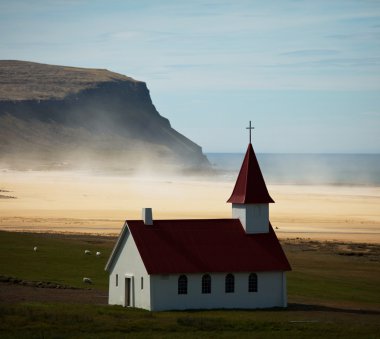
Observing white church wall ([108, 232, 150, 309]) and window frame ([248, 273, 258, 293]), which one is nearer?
white church wall ([108, 232, 150, 309])

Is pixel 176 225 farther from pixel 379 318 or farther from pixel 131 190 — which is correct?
pixel 131 190

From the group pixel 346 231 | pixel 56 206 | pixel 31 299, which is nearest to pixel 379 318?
pixel 31 299

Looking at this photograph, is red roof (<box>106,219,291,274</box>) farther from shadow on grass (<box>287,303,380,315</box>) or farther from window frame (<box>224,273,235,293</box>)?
shadow on grass (<box>287,303,380,315</box>)

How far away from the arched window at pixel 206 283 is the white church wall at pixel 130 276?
2.85m

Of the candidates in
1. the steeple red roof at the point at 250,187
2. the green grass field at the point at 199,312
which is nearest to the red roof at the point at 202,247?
the steeple red roof at the point at 250,187

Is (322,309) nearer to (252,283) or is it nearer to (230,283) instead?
(252,283)

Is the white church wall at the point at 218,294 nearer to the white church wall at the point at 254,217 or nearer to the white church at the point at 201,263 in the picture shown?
the white church at the point at 201,263

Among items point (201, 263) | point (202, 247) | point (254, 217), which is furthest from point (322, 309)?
point (202, 247)

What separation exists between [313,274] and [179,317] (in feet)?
68.5

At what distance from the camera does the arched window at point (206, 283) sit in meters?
50.0

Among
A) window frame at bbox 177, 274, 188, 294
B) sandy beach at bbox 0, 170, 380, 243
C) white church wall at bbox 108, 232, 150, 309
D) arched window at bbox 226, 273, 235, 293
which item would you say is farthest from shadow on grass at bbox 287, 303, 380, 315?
sandy beach at bbox 0, 170, 380, 243

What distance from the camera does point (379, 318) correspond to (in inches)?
1897

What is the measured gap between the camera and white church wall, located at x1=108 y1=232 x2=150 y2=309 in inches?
1940

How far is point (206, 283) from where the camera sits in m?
50.1
